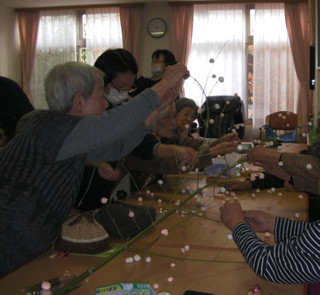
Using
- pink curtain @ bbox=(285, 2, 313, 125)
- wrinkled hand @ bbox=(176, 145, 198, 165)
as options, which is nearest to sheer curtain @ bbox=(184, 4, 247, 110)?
pink curtain @ bbox=(285, 2, 313, 125)

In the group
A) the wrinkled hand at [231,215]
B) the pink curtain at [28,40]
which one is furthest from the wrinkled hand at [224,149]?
the pink curtain at [28,40]

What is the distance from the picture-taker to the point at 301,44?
6.91 metres

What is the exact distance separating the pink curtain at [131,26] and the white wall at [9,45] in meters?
2.23

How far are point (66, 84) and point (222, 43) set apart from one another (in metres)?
6.36

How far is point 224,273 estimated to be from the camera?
118 centimetres

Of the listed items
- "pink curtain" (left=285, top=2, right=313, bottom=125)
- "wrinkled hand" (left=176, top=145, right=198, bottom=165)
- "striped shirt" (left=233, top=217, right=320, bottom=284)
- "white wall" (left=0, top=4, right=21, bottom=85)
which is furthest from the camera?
"white wall" (left=0, top=4, right=21, bottom=85)

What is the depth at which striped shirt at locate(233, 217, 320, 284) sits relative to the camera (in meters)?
0.99

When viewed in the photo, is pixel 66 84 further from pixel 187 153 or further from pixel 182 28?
pixel 182 28

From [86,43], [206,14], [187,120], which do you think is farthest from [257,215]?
[86,43]

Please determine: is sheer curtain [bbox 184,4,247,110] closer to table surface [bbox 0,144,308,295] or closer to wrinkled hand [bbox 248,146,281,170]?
wrinkled hand [bbox 248,146,281,170]

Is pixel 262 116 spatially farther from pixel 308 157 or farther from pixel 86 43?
pixel 308 157

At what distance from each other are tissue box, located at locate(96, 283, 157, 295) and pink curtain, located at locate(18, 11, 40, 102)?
757 centimetres

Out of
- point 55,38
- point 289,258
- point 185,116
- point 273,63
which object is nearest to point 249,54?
point 273,63

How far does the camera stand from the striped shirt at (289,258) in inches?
38.8
